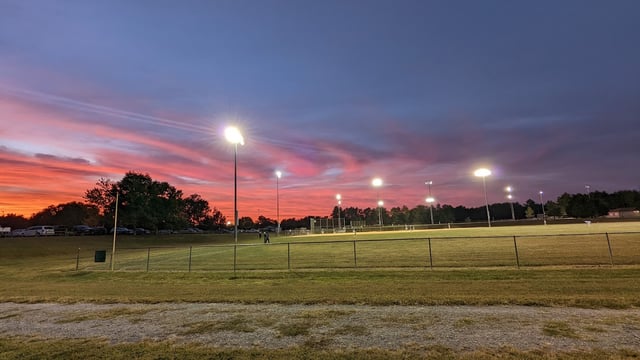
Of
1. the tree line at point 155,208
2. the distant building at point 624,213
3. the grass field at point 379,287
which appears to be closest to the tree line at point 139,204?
the tree line at point 155,208

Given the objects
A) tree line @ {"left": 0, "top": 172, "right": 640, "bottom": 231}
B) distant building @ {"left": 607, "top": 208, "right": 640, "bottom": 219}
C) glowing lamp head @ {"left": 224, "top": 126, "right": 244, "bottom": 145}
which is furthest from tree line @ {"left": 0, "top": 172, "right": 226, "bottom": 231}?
distant building @ {"left": 607, "top": 208, "right": 640, "bottom": 219}

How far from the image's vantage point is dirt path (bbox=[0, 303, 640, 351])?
708 centimetres

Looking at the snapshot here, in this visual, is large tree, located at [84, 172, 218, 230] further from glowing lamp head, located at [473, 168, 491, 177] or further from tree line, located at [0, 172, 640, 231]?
glowing lamp head, located at [473, 168, 491, 177]

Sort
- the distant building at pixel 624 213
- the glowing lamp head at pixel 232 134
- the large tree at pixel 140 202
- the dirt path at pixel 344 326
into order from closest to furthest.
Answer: the dirt path at pixel 344 326 → the glowing lamp head at pixel 232 134 → the large tree at pixel 140 202 → the distant building at pixel 624 213

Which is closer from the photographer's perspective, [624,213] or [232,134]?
[232,134]

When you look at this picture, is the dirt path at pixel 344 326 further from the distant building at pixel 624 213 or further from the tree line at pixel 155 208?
the distant building at pixel 624 213

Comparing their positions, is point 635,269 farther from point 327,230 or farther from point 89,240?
point 327,230

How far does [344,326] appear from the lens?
835 centimetres

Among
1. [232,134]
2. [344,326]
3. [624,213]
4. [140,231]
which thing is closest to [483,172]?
[232,134]

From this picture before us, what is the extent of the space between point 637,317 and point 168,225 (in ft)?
351

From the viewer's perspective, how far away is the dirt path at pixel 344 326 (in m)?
7.08

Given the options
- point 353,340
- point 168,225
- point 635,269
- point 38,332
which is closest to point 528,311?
point 353,340

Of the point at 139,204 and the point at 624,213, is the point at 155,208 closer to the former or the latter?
the point at 139,204

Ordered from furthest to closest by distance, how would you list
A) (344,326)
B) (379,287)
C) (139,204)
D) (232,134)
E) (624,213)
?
1. (624,213)
2. (139,204)
3. (232,134)
4. (379,287)
5. (344,326)
